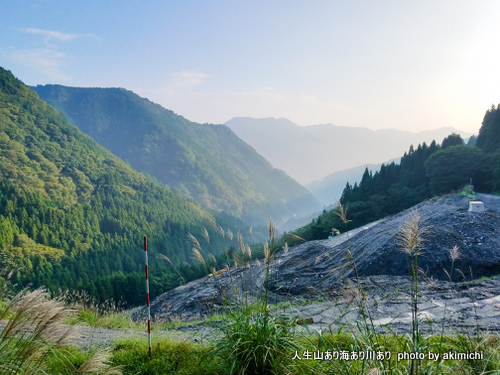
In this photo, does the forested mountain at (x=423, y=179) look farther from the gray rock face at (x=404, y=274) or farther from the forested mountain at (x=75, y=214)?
the forested mountain at (x=75, y=214)

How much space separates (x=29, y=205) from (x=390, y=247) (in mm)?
80328

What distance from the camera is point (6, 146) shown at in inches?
3649

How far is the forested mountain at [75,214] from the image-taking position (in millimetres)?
52653

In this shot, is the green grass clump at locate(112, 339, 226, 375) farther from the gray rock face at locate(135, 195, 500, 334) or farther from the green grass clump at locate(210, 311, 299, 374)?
the gray rock face at locate(135, 195, 500, 334)

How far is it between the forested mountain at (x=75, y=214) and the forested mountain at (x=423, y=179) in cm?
1724

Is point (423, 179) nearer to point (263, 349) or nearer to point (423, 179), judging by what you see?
point (423, 179)

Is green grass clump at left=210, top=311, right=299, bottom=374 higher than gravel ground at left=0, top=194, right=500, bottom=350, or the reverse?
green grass clump at left=210, top=311, right=299, bottom=374

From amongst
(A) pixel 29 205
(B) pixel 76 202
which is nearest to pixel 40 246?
(A) pixel 29 205

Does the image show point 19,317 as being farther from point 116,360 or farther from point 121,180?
point 121,180

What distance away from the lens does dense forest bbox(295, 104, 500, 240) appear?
2764 centimetres

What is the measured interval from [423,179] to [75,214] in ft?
246

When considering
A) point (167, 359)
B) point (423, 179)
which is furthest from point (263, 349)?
point (423, 179)

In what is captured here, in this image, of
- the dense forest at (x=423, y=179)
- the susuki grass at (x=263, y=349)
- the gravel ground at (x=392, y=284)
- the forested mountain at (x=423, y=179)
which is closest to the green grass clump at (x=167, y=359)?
the susuki grass at (x=263, y=349)

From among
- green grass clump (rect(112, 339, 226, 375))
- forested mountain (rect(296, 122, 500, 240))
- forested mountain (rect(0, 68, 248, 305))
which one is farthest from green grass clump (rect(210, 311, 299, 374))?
forested mountain (rect(0, 68, 248, 305))
